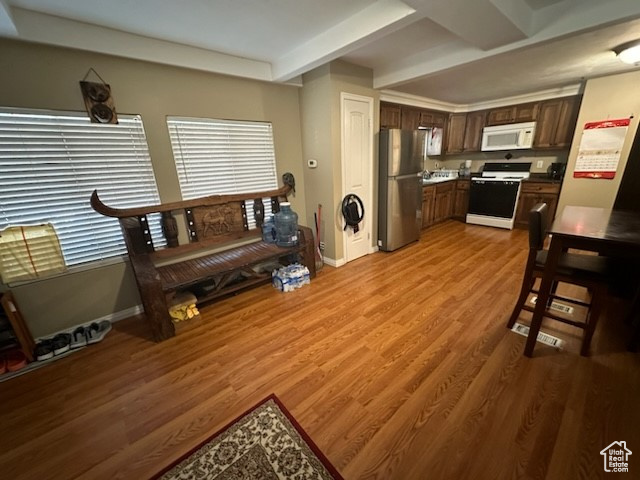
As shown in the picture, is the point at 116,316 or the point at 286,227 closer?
the point at 116,316

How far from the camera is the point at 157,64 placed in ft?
7.41

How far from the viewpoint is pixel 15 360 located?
1.90 metres

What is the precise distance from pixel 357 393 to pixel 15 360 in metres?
2.57

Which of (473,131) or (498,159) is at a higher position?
(473,131)

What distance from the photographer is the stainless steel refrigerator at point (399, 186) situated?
11.3 feet

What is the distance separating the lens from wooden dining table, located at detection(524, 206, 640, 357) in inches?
57.8

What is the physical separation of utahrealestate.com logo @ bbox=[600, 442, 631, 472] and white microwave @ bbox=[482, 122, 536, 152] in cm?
471

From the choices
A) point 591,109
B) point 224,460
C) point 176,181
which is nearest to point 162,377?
point 224,460

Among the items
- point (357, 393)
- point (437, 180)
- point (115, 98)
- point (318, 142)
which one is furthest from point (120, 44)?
point (437, 180)

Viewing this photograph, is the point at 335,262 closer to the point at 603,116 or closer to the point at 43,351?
the point at 43,351

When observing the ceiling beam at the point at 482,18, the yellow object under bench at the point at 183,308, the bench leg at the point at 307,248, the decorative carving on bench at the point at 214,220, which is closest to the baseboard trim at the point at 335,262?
the bench leg at the point at 307,248

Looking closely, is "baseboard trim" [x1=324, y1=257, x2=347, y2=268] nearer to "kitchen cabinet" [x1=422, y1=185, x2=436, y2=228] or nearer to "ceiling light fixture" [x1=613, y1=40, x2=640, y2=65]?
"kitchen cabinet" [x1=422, y1=185, x2=436, y2=228]

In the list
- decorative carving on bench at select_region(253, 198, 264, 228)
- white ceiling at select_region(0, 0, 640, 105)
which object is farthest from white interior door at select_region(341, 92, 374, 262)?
decorative carving on bench at select_region(253, 198, 264, 228)

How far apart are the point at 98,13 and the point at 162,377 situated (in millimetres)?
2582
